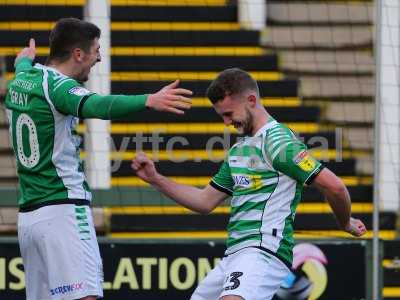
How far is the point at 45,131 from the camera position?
5297 mm

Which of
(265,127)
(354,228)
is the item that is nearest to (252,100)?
(265,127)

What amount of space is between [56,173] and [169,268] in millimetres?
2231

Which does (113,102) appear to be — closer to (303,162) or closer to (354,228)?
(303,162)

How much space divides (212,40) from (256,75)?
56cm

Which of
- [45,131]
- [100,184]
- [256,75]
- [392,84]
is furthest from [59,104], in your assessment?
[256,75]

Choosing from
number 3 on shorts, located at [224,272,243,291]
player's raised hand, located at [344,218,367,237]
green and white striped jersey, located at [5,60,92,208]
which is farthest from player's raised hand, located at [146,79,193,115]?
player's raised hand, located at [344,218,367,237]

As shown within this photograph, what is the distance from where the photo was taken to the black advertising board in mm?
7355

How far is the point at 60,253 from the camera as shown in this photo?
5250 millimetres

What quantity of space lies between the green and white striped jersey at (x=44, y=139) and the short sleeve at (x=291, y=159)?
3.22ft

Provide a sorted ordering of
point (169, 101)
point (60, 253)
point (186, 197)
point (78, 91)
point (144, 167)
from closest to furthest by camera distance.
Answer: point (169, 101), point (78, 91), point (60, 253), point (144, 167), point (186, 197)

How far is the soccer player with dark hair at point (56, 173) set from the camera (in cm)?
525

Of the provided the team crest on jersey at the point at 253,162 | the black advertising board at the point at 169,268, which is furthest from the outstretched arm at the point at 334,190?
the black advertising board at the point at 169,268

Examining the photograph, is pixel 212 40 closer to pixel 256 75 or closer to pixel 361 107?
pixel 256 75

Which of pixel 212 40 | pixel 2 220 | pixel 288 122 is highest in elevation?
pixel 212 40
